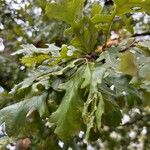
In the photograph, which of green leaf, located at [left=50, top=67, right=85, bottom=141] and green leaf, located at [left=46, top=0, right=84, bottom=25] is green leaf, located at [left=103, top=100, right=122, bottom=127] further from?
green leaf, located at [left=46, top=0, right=84, bottom=25]

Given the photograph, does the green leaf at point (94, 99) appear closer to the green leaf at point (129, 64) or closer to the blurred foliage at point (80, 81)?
the blurred foliage at point (80, 81)

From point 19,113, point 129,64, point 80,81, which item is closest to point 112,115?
point 80,81

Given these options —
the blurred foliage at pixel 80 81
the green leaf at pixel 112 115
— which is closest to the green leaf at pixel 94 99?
the blurred foliage at pixel 80 81

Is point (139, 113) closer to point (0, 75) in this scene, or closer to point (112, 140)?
point (112, 140)

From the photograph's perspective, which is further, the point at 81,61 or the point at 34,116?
the point at 34,116

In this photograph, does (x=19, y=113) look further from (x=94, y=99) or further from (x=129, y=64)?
(x=129, y=64)

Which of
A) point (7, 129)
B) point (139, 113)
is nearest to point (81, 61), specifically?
point (7, 129)

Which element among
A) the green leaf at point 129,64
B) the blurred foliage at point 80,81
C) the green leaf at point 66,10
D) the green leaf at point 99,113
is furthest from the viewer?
the green leaf at point 66,10
